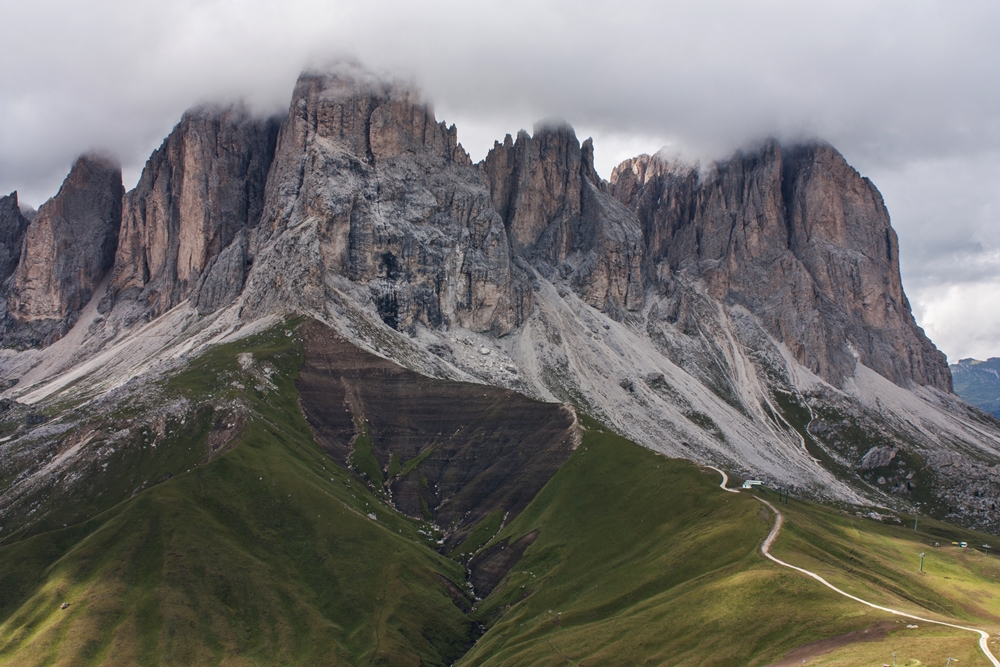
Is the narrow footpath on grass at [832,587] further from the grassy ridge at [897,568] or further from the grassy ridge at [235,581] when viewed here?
the grassy ridge at [235,581]

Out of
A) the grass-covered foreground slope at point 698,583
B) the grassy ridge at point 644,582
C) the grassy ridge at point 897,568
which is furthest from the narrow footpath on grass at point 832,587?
the grassy ridge at point 644,582

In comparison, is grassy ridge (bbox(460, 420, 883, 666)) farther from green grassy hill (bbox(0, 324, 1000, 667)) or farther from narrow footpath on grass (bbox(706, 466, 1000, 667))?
narrow footpath on grass (bbox(706, 466, 1000, 667))

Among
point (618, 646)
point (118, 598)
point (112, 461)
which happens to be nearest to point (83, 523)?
point (112, 461)

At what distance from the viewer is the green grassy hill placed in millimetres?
107062

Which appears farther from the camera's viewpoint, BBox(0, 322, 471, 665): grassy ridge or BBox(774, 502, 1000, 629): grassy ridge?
BBox(0, 322, 471, 665): grassy ridge

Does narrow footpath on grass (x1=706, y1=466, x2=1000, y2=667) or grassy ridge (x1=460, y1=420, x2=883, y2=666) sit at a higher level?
narrow footpath on grass (x1=706, y1=466, x2=1000, y2=667)

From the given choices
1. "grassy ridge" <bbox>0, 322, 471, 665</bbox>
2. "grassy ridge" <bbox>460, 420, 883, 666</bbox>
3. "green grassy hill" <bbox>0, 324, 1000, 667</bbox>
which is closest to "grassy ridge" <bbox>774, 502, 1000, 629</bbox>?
"green grassy hill" <bbox>0, 324, 1000, 667</bbox>

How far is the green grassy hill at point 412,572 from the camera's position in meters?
107

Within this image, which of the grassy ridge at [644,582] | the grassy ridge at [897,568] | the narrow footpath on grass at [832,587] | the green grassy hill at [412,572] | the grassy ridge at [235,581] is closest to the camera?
the narrow footpath on grass at [832,587]

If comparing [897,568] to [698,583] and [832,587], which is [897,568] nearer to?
[832,587]

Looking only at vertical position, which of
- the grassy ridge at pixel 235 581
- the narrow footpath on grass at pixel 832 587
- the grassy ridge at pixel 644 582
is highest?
the narrow footpath on grass at pixel 832 587

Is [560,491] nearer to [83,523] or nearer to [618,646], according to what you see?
[618,646]

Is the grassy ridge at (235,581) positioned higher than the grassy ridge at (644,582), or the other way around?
the grassy ridge at (644,582)

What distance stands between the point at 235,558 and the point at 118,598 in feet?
68.9
